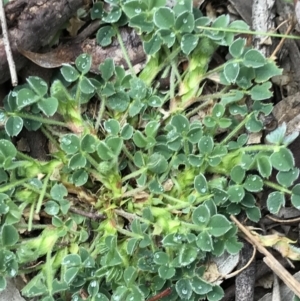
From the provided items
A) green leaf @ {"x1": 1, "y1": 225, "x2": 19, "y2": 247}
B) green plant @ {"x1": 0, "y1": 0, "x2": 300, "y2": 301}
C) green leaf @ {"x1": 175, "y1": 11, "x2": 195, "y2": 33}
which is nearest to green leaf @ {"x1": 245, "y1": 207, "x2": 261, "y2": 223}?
green plant @ {"x1": 0, "y1": 0, "x2": 300, "y2": 301}

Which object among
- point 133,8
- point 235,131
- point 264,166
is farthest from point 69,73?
point 264,166

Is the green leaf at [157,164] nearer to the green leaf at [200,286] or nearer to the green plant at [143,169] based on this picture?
the green plant at [143,169]

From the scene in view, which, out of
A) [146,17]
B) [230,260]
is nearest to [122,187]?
[230,260]

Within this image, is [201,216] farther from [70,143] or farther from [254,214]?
[70,143]

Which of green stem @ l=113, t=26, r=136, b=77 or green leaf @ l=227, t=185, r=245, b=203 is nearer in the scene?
green leaf @ l=227, t=185, r=245, b=203

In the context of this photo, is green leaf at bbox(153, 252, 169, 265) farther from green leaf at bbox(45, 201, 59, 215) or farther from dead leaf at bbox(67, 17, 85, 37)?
dead leaf at bbox(67, 17, 85, 37)
